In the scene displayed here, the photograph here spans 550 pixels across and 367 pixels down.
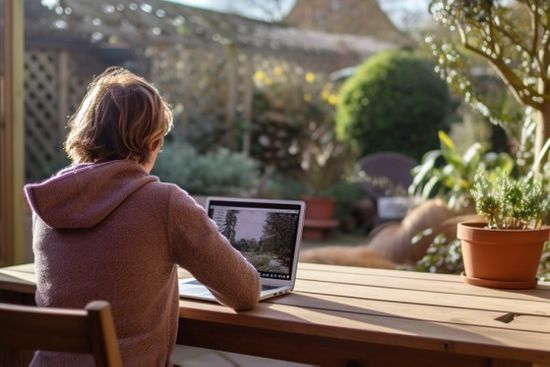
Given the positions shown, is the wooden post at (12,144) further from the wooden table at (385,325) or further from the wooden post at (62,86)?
the wooden post at (62,86)

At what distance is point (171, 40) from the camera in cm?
934

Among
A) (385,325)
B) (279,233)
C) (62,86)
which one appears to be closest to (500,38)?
(279,233)

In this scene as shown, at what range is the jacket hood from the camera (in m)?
1.79

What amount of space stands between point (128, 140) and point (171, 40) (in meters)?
7.67

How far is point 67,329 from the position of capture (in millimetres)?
1374

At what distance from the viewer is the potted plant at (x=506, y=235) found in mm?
2166

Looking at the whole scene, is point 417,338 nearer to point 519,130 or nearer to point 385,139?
point 519,130

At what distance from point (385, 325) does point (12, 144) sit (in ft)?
11.1

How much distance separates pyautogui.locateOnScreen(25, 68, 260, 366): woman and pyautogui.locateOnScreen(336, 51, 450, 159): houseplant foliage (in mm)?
8351

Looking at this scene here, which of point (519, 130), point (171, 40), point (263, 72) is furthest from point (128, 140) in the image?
point (263, 72)

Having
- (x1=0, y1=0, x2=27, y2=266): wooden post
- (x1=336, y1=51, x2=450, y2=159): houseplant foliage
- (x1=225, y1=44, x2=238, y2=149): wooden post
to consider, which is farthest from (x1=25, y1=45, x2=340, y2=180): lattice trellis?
(x1=0, y1=0, x2=27, y2=266): wooden post

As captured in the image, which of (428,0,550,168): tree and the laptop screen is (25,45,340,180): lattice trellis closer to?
(428,0,550,168): tree

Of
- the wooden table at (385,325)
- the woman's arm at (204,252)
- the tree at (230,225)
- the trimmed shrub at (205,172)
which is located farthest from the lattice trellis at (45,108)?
the woman's arm at (204,252)

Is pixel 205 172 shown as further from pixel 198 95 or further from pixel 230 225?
pixel 230 225
